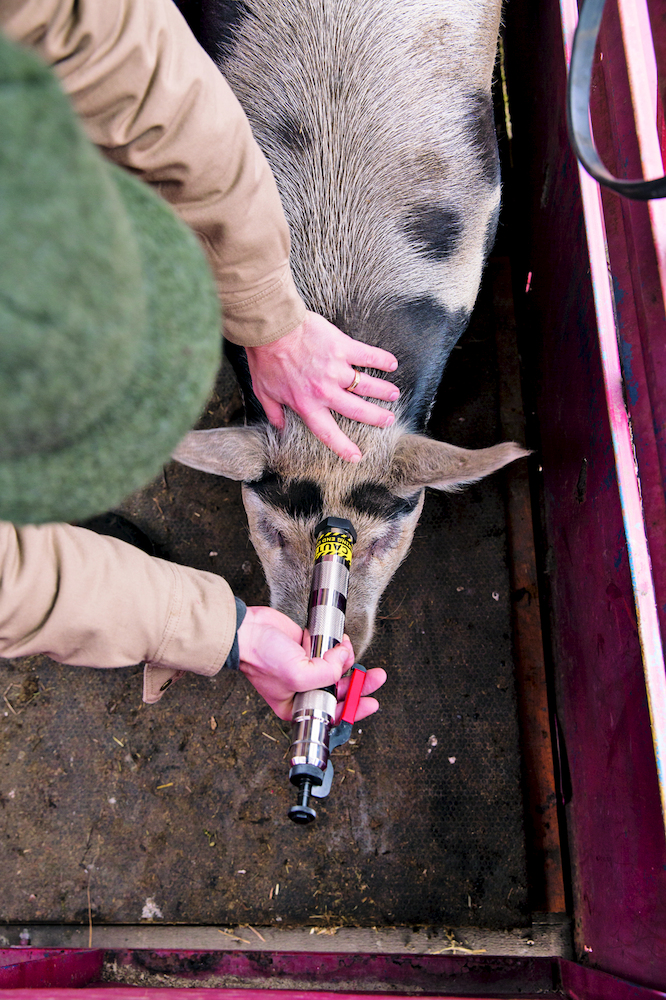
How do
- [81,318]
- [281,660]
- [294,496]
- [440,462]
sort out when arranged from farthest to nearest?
[294,496] < [440,462] < [281,660] < [81,318]

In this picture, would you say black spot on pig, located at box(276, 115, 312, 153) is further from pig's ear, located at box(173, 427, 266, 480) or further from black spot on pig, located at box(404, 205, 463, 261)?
pig's ear, located at box(173, 427, 266, 480)

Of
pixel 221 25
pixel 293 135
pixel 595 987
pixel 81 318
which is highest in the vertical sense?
pixel 221 25

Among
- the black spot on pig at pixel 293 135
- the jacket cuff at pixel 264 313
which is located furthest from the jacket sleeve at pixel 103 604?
the black spot on pig at pixel 293 135

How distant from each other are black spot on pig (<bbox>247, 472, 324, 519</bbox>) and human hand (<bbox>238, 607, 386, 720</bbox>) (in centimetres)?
37

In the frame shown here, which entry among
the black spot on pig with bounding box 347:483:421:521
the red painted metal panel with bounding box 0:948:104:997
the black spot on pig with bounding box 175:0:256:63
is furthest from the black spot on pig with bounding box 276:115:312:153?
the red painted metal panel with bounding box 0:948:104:997

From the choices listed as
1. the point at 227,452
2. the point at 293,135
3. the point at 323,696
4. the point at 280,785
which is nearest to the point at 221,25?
the point at 293,135

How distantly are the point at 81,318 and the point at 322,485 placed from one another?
159 cm

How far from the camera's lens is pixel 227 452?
220 cm

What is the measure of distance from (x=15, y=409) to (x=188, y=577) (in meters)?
1.32

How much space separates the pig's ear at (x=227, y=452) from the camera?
2.20 metres

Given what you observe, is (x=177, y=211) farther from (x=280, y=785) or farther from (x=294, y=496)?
(x=280, y=785)

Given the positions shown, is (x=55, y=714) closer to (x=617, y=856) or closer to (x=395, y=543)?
(x=395, y=543)

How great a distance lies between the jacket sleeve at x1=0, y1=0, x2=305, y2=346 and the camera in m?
1.22

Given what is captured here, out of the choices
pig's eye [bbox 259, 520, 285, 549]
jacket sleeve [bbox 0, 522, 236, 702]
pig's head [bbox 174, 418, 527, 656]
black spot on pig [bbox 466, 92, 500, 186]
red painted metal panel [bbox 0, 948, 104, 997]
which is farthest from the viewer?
black spot on pig [bbox 466, 92, 500, 186]
